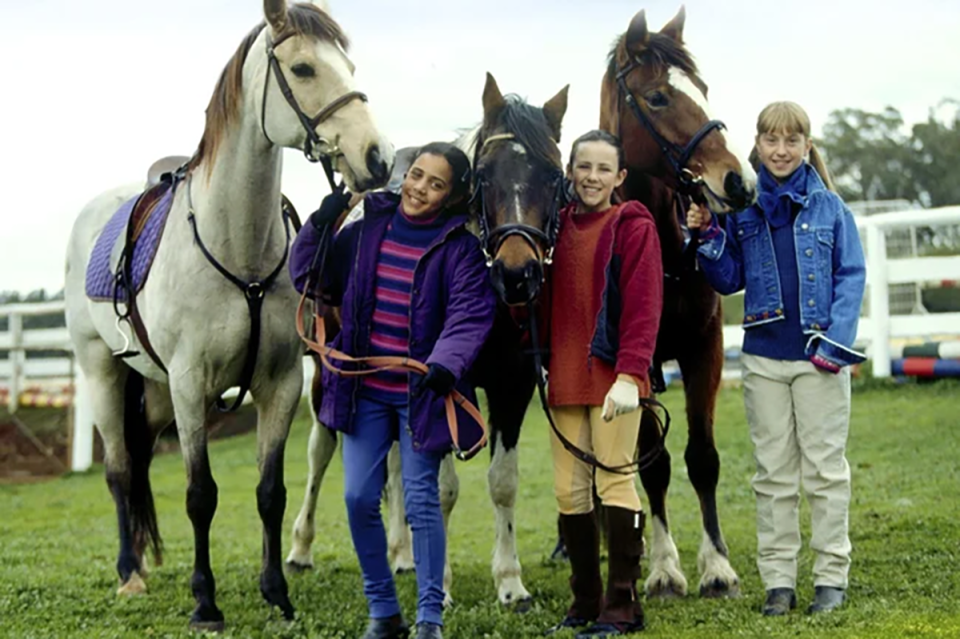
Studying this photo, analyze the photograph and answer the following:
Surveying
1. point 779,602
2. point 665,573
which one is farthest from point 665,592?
point 779,602

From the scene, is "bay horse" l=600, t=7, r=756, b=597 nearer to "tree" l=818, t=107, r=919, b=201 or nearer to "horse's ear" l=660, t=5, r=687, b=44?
"horse's ear" l=660, t=5, r=687, b=44

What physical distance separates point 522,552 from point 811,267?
11.5ft

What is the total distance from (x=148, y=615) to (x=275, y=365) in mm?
1362

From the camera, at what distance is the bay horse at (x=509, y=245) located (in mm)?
4281

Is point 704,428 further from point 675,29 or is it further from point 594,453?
point 675,29

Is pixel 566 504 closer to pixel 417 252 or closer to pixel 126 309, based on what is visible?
pixel 417 252

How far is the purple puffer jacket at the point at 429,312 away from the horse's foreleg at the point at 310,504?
2.44m

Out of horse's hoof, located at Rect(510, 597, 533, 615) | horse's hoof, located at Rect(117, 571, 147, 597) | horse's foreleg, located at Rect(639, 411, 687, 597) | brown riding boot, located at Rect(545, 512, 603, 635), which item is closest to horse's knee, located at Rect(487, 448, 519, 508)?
horse's hoof, located at Rect(510, 597, 533, 615)

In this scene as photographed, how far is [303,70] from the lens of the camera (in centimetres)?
483

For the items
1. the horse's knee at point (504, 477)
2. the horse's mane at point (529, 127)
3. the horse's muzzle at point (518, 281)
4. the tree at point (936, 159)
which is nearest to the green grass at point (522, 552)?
the horse's knee at point (504, 477)

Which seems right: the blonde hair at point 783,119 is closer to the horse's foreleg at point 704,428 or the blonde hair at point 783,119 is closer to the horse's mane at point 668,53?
the horse's mane at point 668,53

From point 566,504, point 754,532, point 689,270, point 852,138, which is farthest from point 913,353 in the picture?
point 852,138

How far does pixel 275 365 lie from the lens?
17.6 feet

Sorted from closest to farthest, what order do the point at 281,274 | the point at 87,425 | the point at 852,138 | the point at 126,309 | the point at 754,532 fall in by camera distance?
the point at 281,274 < the point at 126,309 < the point at 754,532 < the point at 87,425 < the point at 852,138
